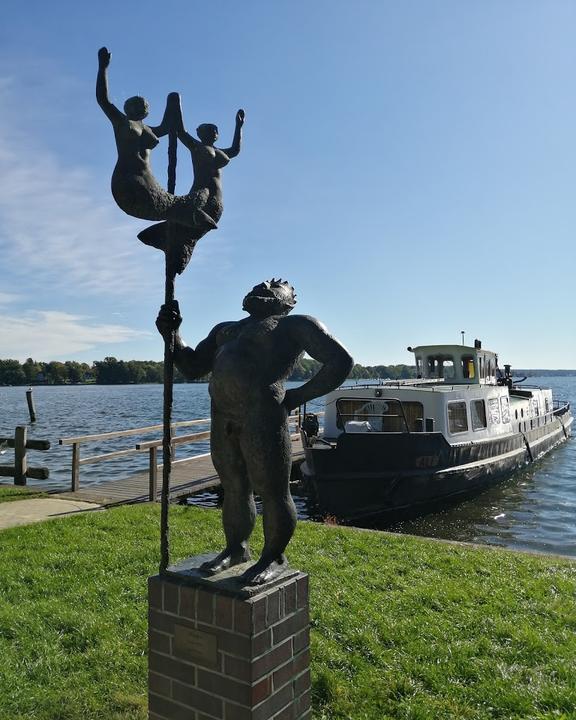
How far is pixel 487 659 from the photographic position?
427 centimetres

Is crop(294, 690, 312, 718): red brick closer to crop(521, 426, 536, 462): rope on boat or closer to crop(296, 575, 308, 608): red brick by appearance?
crop(296, 575, 308, 608): red brick

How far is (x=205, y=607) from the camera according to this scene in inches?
120

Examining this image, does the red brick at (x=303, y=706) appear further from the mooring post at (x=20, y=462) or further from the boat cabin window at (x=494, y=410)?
the boat cabin window at (x=494, y=410)

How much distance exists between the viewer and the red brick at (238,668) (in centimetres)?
285

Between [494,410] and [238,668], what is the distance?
46.0ft

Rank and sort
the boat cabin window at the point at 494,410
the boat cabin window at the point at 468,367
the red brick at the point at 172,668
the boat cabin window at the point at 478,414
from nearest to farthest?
the red brick at the point at 172,668 → the boat cabin window at the point at 478,414 → the boat cabin window at the point at 494,410 → the boat cabin window at the point at 468,367

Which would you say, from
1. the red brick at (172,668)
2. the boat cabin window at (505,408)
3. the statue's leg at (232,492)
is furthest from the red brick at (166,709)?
the boat cabin window at (505,408)

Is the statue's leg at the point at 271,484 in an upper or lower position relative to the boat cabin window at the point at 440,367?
lower

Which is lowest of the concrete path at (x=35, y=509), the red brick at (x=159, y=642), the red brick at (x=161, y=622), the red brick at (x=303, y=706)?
the concrete path at (x=35, y=509)

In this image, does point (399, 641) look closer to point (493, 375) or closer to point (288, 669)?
point (288, 669)

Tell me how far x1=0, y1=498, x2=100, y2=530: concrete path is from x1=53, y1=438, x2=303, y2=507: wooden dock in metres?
0.38

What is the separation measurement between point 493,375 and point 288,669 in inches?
691

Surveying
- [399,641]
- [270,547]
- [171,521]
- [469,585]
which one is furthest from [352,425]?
[270,547]

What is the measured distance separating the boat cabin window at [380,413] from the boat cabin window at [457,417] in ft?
2.21
